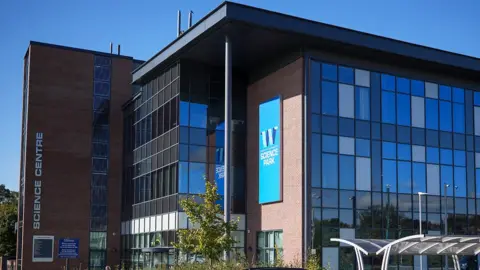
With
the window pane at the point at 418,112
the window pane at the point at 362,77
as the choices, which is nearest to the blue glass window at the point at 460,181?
the window pane at the point at 418,112

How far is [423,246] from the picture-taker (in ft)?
83.3

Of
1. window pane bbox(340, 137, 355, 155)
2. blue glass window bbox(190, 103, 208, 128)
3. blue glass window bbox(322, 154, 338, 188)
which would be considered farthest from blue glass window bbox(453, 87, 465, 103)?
blue glass window bbox(190, 103, 208, 128)

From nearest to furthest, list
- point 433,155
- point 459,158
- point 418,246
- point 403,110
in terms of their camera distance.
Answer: point 418,246 → point 403,110 → point 433,155 → point 459,158

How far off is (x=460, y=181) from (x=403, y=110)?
6151mm

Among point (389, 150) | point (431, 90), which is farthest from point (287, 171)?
point (431, 90)

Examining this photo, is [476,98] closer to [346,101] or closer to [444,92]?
[444,92]

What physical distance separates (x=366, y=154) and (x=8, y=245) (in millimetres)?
42127

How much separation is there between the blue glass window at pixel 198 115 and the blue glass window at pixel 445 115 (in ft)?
47.4

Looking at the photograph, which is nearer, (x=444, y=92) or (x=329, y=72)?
(x=329, y=72)

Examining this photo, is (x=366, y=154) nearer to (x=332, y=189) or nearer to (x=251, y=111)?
(x=332, y=189)

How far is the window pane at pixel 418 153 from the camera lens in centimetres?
3934

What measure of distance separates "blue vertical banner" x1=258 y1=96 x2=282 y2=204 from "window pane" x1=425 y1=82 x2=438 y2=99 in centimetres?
958

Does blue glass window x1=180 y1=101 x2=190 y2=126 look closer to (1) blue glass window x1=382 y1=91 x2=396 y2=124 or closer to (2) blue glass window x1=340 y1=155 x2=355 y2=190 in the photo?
(2) blue glass window x1=340 y1=155 x2=355 y2=190

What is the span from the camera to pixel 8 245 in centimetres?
6556
